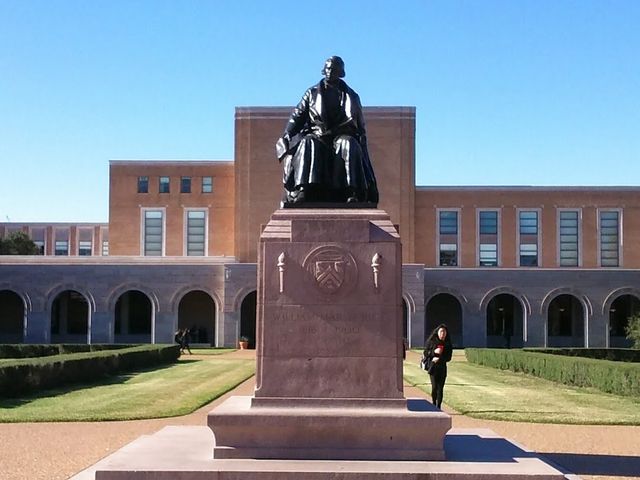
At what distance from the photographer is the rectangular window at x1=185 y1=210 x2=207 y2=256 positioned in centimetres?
6194

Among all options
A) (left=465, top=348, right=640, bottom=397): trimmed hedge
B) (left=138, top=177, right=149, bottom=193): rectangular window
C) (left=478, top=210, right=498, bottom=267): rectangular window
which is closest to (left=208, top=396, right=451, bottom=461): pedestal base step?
(left=465, top=348, right=640, bottom=397): trimmed hedge

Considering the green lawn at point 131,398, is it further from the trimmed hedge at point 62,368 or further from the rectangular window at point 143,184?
the rectangular window at point 143,184

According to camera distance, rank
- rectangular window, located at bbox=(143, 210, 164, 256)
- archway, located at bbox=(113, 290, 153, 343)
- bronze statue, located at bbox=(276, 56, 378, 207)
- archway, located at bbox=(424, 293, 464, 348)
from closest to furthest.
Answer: bronze statue, located at bbox=(276, 56, 378, 207)
archway, located at bbox=(113, 290, 153, 343)
archway, located at bbox=(424, 293, 464, 348)
rectangular window, located at bbox=(143, 210, 164, 256)

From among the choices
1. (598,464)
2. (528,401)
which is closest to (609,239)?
(528,401)

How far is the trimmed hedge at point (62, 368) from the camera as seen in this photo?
21.9m

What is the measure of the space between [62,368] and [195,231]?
37.1m

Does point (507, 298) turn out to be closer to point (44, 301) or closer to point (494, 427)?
point (44, 301)

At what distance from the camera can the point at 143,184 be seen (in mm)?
62688

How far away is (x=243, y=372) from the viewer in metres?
31.1

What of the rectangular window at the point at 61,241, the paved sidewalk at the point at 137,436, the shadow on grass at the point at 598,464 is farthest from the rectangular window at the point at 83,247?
the shadow on grass at the point at 598,464

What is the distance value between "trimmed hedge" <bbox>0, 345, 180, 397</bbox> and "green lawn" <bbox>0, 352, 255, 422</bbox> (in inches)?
17.7

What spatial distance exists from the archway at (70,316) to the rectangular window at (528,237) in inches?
1160

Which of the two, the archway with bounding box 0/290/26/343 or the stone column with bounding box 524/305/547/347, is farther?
the archway with bounding box 0/290/26/343

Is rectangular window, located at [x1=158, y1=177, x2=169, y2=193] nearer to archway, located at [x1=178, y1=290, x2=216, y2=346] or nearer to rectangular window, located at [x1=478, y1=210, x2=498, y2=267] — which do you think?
archway, located at [x1=178, y1=290, x2=216, y2=346]
